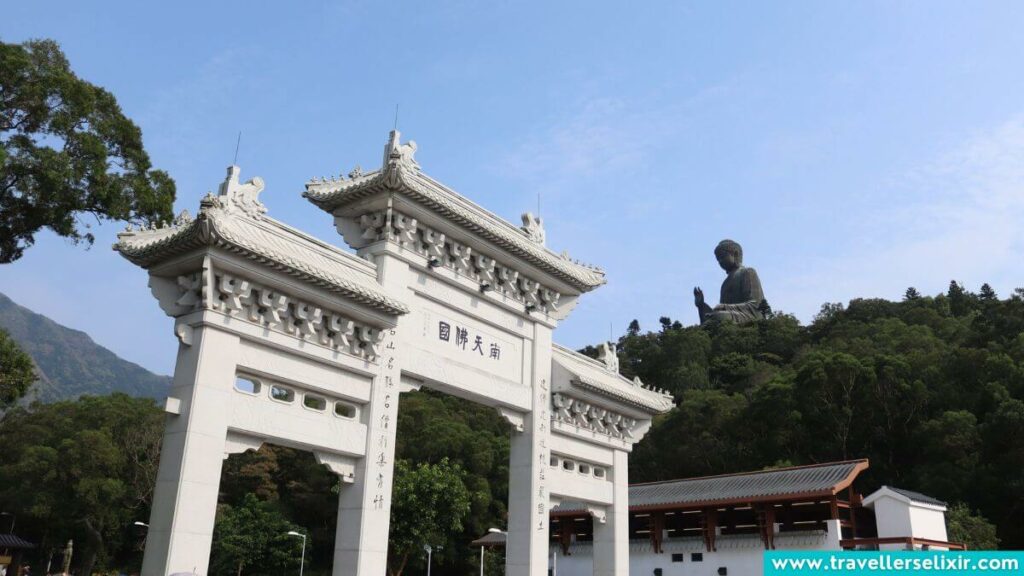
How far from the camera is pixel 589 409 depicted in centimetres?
1594

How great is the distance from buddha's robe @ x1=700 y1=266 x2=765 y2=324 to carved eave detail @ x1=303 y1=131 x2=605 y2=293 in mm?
55264

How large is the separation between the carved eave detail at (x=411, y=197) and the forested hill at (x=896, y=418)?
2236 centimetres

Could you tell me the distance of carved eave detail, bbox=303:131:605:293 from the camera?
12.4 m

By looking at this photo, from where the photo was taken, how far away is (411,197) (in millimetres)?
12625

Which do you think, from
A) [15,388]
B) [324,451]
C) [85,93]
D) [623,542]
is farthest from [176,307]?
[623,542]

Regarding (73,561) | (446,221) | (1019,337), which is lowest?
(73,561)

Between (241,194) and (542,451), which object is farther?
(542,451)

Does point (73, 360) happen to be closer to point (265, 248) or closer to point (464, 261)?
point (464, 261)

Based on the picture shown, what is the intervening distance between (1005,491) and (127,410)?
3611 centimetres

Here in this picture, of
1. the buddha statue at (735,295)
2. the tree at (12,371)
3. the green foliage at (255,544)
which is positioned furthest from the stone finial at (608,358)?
the buddha statue at (735,295)

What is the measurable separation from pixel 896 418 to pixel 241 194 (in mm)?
31599

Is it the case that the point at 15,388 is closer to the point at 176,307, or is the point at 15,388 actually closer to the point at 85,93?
the point at 176,307

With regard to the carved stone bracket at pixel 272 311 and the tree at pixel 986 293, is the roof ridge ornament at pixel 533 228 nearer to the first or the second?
the carved stone bracket at pixel 272 311

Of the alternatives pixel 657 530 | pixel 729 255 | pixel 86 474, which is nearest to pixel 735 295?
pixel 729 255
